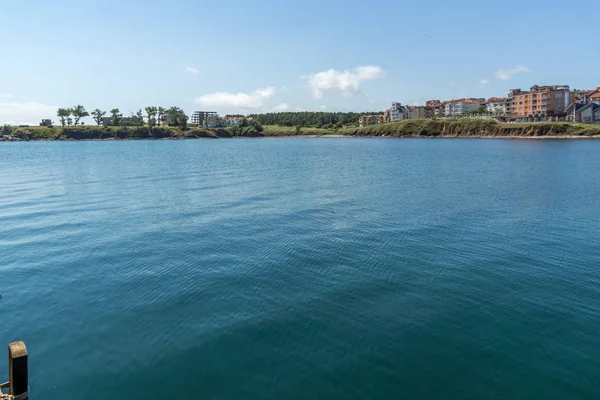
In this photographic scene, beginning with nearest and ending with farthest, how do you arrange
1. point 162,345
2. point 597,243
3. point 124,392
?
point 124,392 → point 162,345 → point 597,243

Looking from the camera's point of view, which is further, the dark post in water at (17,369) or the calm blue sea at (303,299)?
the calm blue sea at (303,299)

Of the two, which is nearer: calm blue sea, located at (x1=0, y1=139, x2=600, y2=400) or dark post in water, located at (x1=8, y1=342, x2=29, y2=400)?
dark post in water, located at (x1=8, y1=342, x2=29, y2=400)

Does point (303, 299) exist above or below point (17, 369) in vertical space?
below

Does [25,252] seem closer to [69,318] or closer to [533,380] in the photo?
[69,318]

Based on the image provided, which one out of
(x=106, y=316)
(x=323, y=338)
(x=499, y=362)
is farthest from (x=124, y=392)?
(x=499, y=362)

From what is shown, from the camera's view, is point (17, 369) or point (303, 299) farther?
point (303, 299)

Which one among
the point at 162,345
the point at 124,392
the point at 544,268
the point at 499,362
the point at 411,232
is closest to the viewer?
the point at 124,392

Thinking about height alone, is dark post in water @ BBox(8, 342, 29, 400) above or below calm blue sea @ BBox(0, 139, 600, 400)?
above

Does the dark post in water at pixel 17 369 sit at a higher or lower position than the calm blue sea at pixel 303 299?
higher
